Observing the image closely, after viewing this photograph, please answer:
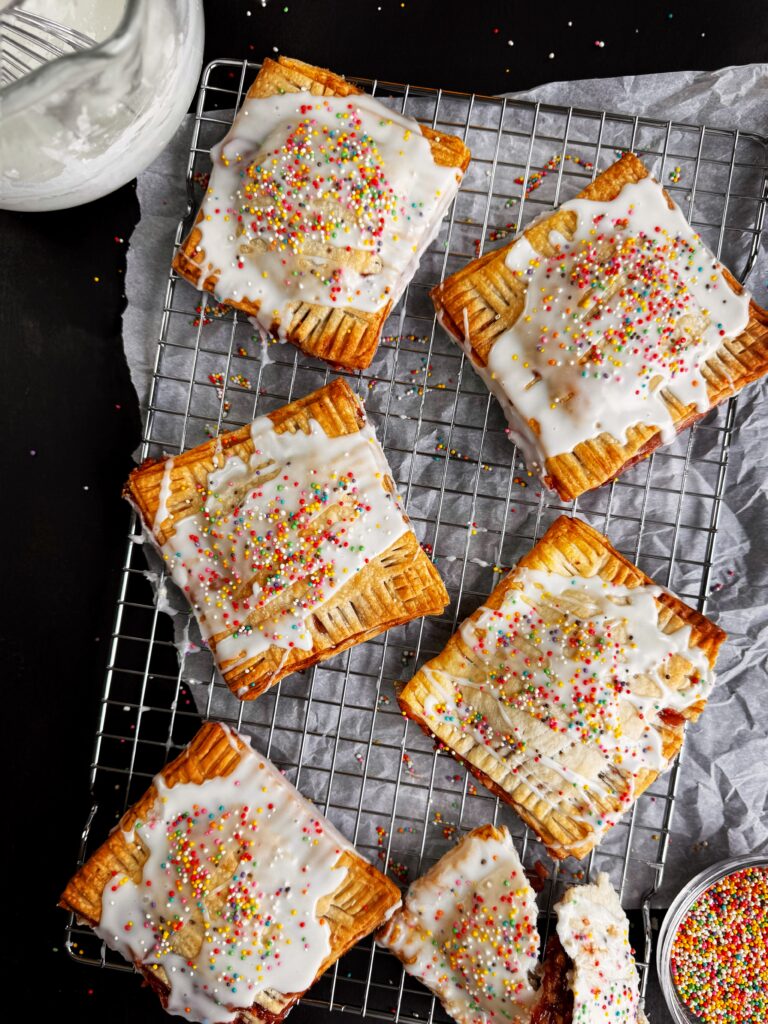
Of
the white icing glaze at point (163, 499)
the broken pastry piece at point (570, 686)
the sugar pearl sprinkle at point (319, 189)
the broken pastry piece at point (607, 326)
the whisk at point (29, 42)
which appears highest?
the whisk at point (29, 42)

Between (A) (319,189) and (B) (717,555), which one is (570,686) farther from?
(A) (319,189)

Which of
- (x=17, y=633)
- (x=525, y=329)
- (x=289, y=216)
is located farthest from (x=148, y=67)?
(x=17, y=633)

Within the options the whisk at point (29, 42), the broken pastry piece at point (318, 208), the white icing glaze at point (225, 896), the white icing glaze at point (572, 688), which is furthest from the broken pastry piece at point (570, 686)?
the whisk at point (29, 42)

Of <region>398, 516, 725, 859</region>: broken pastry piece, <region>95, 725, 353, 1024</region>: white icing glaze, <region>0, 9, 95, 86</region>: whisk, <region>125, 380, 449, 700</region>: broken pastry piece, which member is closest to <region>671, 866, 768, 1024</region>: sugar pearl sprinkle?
<region>398, 516, 725, 859</region>: broken pastry piece

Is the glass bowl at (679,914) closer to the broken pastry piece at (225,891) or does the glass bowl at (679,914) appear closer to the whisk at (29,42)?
the broken pastry piece at (225,891)

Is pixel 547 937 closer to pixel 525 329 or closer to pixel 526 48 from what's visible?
pixel 525 329

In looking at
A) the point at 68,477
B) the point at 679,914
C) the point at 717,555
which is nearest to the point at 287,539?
the point at 68,477
